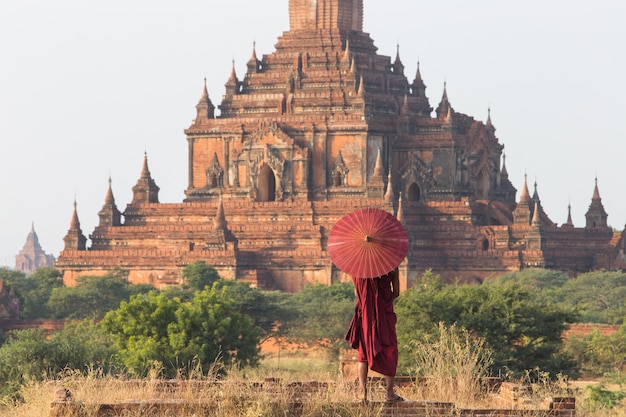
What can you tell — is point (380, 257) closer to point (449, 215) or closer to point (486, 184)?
point (449, 215)

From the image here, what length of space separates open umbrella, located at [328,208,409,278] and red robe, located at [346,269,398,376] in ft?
0.40

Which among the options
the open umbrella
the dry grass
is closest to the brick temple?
the dry grass

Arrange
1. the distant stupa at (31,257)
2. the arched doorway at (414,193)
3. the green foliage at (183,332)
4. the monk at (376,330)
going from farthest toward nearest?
the distant stupa at (31,257)
the arched doorway at (414,193)
the green foliage at (183,332)
the monk at (376,330)

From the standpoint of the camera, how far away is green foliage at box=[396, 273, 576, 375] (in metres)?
25.6

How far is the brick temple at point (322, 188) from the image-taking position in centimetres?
4800

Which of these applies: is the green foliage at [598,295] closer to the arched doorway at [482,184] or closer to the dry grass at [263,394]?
the arched doorway at [482,184]

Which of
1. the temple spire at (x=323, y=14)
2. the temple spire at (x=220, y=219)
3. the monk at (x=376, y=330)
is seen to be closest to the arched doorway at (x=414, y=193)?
the temple spire at (x=323, y=14)

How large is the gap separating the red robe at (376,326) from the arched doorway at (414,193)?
38.4m

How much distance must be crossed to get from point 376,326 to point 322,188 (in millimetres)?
37770

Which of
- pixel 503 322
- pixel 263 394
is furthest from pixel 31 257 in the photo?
pixel 263 394

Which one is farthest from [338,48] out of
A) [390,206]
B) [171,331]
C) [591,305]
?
[171,331]

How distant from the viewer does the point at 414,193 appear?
2003 inches

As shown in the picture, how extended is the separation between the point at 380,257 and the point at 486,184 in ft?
137

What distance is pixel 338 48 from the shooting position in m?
51.8
